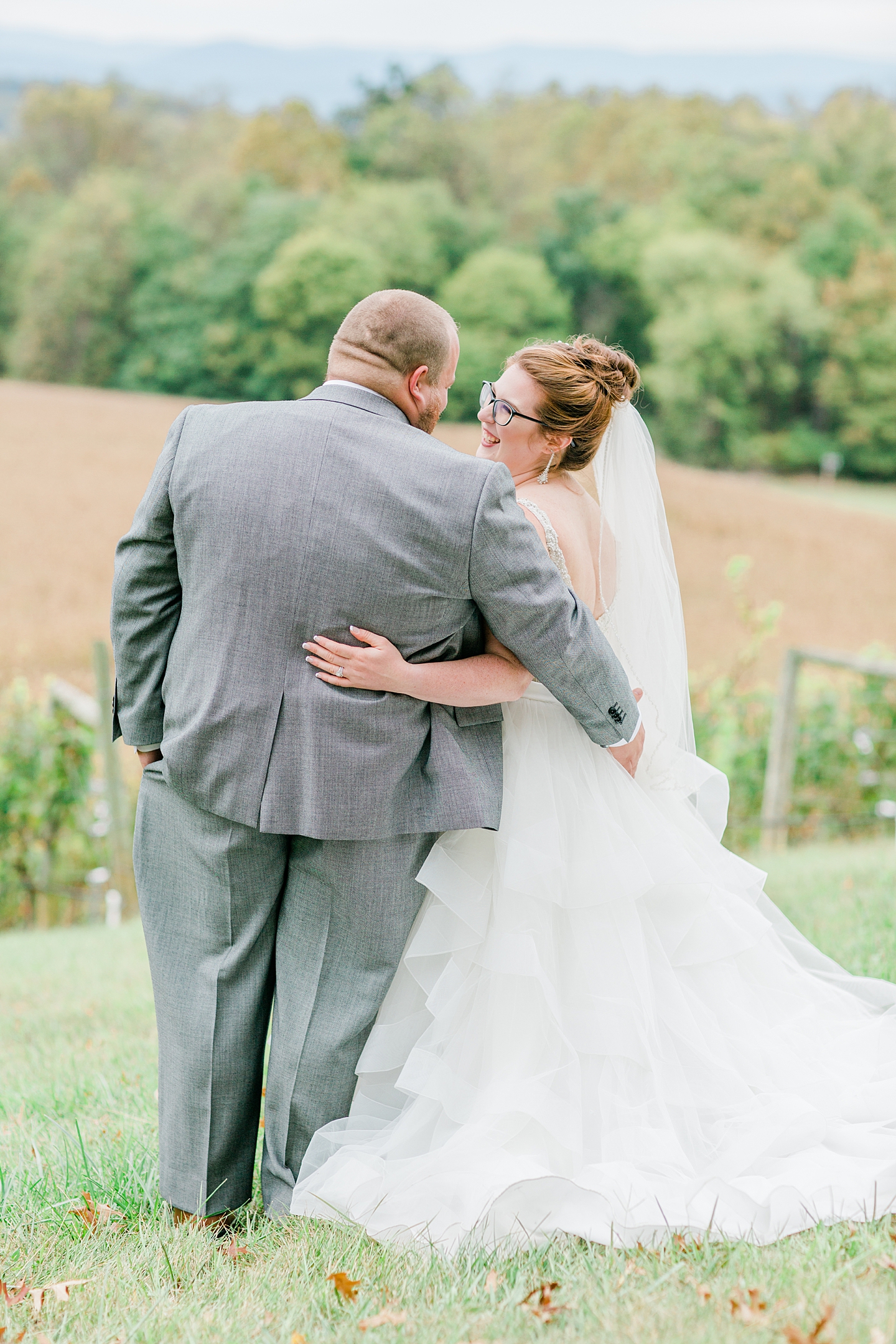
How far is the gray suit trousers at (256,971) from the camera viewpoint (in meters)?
2.38

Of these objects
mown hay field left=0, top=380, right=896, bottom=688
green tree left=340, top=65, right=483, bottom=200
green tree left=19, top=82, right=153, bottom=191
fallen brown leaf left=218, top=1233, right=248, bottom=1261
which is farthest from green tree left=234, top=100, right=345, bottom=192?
fallen brown leaf left=218, top=1233, right=248, bottom=1261

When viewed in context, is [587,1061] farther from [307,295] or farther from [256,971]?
[307,295]

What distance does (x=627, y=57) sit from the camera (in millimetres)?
69312

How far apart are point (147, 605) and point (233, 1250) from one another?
1340 millimetres

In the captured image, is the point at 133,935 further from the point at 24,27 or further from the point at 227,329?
the point at 24,27

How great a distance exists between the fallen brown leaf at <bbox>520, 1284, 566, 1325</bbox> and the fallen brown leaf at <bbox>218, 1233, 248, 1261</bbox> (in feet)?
2.09

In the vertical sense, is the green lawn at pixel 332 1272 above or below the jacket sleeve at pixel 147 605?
below

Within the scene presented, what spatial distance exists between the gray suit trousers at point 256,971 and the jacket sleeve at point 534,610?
0.47 metres

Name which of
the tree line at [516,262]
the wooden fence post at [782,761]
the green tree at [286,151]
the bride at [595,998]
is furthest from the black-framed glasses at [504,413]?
the green tree at [286,151]

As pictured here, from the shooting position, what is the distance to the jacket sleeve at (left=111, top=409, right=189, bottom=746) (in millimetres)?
2334

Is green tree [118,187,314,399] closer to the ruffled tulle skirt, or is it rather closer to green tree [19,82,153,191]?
green tree [19,82,153,191]

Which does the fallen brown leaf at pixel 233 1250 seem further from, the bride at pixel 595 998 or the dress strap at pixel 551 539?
the dress strap at pixel 551 539

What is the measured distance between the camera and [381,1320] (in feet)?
6.12

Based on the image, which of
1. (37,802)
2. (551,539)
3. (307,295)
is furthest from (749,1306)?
(307,295)
